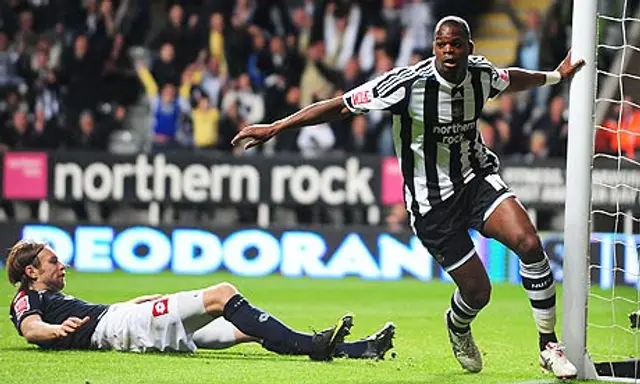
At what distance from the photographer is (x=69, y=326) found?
828 centimetres

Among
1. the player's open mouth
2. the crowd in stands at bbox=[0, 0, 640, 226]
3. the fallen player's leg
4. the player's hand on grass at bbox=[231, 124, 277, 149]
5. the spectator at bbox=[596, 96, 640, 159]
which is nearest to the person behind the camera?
the player's hand on grass at bbox=[231, 124, 277, 149]

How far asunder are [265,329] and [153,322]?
27.6 inches

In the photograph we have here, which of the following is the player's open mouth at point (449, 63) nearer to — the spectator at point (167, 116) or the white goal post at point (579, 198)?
the white goal post at point (579, 198)

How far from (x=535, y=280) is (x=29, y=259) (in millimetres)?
3055

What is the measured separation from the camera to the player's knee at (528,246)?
25.1 ft

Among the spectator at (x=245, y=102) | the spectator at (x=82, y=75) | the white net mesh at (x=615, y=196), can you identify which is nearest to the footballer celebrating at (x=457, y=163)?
the white net mesh at (x=615, y=196)

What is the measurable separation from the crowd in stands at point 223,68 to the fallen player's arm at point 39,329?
338 inches

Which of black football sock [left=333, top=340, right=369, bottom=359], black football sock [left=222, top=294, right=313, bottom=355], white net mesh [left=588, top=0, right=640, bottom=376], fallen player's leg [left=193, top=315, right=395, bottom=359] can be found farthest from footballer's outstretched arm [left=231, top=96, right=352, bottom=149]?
white net mesh [left=588, top=0, right=640, bottom=376]

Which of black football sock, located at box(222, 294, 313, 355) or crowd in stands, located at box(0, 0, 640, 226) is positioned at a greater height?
crowd in stands, located at box(0, 0, 640, 226)

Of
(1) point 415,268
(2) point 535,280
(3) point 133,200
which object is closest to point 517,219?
(2) point 535,280

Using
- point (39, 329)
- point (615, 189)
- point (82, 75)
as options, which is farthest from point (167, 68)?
point (39, 329)

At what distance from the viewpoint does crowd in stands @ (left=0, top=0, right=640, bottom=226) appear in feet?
56.7

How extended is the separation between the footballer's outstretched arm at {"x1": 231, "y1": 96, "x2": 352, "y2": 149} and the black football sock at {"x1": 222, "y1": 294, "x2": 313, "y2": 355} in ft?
3.78

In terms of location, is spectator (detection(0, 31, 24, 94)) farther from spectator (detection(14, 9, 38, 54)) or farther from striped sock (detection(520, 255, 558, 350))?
striped sock (detection(520, 255, 558, 350))
